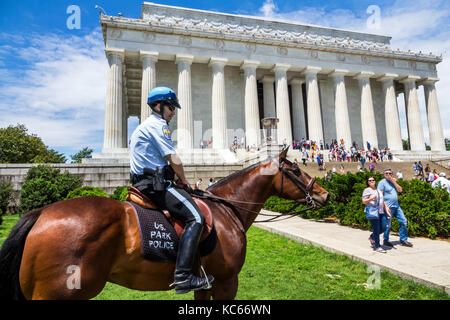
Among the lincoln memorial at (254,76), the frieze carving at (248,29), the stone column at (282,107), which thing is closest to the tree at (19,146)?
the lincoln memorial at (254,76)

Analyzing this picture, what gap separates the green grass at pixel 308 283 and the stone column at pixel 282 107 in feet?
89.9

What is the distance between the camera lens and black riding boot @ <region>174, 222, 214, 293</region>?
2.78 metres

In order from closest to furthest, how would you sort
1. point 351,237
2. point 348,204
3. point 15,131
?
point 351,237, point 348,204, point 15,131

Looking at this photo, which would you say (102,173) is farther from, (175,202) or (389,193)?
(175,202)

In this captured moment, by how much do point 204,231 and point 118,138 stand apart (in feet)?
93.8

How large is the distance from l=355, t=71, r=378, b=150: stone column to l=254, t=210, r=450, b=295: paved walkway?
101 feet

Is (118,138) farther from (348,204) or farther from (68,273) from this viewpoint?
(68,273)

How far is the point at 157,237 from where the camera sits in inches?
112

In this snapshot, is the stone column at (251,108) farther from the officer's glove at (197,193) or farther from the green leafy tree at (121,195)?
the officer's glove at (197,193)

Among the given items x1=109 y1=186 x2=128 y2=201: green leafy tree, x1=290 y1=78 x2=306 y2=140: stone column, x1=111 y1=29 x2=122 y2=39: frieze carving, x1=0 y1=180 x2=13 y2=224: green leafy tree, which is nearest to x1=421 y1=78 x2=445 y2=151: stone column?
x1=290 y1=78 x2=306 y2=140: stone column

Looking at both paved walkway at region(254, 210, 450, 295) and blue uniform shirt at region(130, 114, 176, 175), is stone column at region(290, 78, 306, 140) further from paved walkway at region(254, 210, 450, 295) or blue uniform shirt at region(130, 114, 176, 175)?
blue uniform shirt at region(130, 114, 176, 175)

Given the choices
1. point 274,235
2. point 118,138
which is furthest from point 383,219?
point 118,138

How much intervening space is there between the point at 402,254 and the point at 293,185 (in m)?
4.67

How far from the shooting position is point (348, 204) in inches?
445
